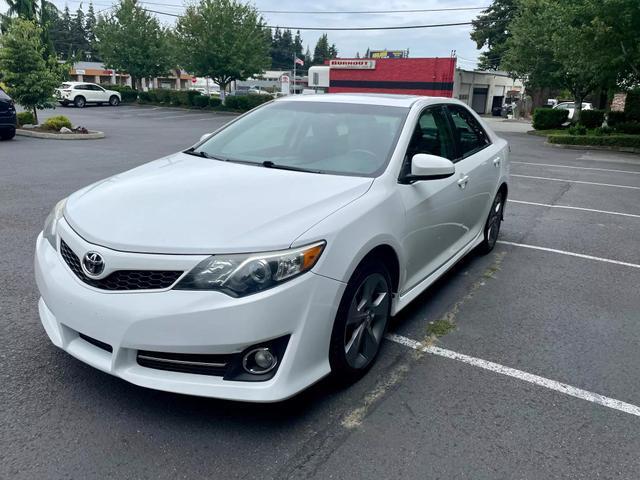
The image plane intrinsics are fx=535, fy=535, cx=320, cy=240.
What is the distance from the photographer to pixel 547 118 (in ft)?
89.4

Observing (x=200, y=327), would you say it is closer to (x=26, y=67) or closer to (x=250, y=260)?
(x=250, y=260)

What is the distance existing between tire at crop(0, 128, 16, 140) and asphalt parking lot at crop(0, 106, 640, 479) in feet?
37.0

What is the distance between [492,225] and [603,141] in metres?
17.1

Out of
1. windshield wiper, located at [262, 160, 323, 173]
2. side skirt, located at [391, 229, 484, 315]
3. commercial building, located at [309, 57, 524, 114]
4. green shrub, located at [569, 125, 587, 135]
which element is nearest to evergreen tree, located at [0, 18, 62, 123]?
windshield wiper, located at [262, 160, 323, 173]

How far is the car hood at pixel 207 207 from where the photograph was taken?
2514 mm

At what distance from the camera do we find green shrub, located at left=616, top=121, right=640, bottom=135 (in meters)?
23.0

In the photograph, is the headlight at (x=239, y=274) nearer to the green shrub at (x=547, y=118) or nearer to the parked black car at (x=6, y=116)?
the parked black car at (x=6, y=116)

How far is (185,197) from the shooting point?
9.78ft

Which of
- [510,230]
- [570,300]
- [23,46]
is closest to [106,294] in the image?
[570,300]

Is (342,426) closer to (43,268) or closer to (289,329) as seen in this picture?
(289,329)

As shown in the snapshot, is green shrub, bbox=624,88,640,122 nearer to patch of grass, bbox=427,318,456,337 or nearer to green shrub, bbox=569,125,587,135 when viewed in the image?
green shrub, bbox=569,125,587,135

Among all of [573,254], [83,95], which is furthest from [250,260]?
[83,95]

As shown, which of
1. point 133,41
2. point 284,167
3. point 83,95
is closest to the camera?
point 284,167

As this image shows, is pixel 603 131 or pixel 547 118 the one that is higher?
pixel 547 118
